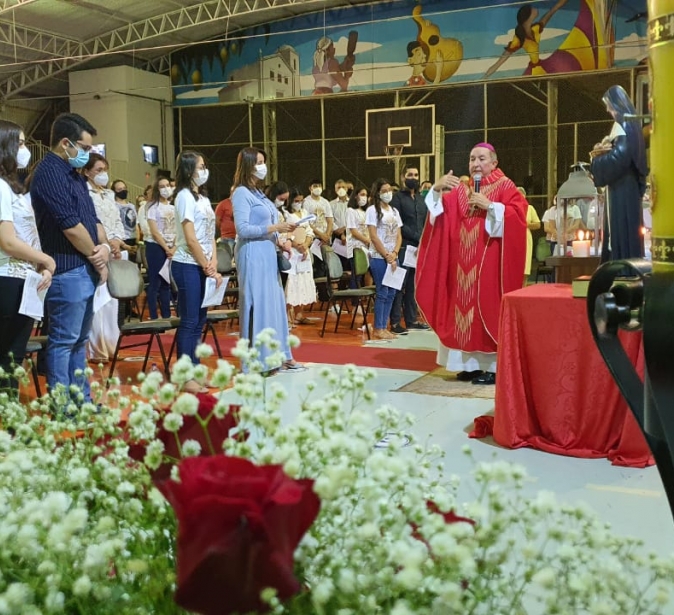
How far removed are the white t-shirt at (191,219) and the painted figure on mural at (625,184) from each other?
2.28 meters

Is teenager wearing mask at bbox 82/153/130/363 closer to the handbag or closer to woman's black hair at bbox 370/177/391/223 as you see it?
the handbag

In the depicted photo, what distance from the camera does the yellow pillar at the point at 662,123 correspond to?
87 centimetres

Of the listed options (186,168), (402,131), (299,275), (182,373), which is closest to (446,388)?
(186,168)

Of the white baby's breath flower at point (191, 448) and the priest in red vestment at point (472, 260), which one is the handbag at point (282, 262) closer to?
the priest in red vestment at point (472, 260)

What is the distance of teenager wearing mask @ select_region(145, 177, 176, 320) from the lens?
7660mm

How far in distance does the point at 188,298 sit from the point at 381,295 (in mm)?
2802

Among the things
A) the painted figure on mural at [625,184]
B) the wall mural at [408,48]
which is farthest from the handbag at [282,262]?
the wall mural at [408,48]

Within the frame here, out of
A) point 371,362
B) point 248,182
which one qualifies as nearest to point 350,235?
point 371,362

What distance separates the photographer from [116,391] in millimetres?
996

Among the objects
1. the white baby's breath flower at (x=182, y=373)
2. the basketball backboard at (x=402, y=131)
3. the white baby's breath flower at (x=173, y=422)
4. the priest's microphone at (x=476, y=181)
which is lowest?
the white baby's breath flower at (x=173, y=422)

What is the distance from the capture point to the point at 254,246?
16.7ft

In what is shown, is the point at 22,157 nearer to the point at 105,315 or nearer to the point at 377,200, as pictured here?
the point at 105,315

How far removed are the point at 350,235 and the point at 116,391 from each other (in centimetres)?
746

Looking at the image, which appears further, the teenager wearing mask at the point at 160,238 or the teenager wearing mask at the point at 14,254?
the teenager wearing mask at the point at 160,238
